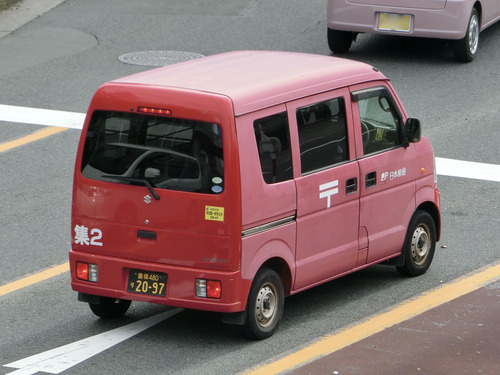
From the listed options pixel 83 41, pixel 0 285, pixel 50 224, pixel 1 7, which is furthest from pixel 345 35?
pixel 0 285

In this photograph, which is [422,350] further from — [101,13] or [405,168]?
[101,13]

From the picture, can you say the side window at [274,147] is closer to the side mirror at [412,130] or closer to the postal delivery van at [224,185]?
the postal delivery van at [224,185]

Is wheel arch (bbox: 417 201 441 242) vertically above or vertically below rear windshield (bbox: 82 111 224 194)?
below

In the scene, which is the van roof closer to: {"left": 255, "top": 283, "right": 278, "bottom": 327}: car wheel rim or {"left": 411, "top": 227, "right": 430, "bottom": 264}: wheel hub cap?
{"left": 255, "top": 283, "right": 278, "bottom": 327}: car wheel rim

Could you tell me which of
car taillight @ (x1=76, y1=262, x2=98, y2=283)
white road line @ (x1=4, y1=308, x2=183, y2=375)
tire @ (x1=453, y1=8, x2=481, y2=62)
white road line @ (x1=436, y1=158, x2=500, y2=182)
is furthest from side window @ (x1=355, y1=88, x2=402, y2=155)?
tire @ (x1=453, y1=8, x2=481, y2=62)

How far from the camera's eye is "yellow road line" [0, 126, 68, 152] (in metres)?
13.0

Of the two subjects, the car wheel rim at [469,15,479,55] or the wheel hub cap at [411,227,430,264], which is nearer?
A: the wheel hub cap at [411,227,430,264]

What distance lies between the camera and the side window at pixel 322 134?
819 centimetres

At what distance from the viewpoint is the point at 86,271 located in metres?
8.18

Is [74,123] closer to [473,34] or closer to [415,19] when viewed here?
[415,19]

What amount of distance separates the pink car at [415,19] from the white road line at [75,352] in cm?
862

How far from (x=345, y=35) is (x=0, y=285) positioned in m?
8.89

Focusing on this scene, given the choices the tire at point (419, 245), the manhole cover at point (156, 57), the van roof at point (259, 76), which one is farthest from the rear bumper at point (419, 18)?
the van roof at point (259, 76)

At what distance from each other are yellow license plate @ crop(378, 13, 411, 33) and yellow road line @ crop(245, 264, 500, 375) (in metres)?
6.89
